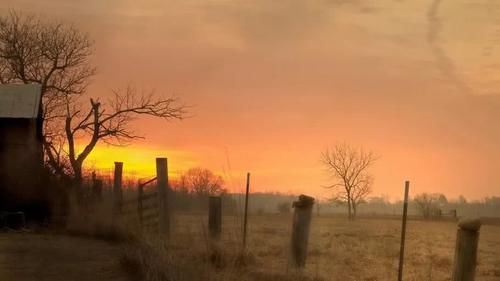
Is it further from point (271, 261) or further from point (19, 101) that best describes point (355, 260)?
point (19, 101)

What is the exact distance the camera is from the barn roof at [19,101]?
20531 mm

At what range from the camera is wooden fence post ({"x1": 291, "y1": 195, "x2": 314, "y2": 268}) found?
10.2 meters

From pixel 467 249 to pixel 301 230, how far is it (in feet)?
12.3

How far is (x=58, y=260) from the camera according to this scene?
11.5 m

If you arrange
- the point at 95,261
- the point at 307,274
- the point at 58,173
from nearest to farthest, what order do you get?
the point at 307,274 → the point at 95,261 → the point at 58,173

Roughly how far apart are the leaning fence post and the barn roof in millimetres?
16798

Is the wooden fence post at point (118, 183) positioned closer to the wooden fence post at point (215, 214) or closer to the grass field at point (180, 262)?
the grass field at point (180, 262)

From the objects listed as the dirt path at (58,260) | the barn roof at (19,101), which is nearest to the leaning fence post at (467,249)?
the dirt path at (58,260)

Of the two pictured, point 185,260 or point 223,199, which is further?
point 223,199

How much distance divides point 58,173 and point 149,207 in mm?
7164

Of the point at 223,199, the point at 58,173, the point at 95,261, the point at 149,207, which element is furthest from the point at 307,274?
the point at 58,173

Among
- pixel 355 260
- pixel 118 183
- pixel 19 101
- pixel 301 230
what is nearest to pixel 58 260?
pixel 301 230

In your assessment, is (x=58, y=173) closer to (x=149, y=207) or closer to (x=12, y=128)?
(x=12, y=128)

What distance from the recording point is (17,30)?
33.4m
